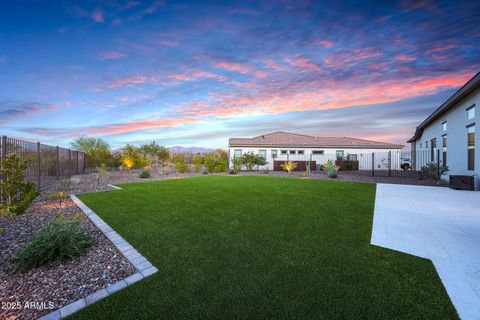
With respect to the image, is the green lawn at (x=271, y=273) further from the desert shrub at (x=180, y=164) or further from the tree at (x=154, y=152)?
the tree at (x=154, y=152)

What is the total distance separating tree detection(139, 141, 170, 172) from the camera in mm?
20672

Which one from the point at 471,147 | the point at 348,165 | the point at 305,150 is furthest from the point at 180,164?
the point at 471,147

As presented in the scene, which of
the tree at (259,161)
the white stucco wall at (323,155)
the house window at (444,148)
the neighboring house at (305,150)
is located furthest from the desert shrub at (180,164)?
the house window at (444,148)

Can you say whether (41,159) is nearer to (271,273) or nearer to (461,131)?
(271,273)

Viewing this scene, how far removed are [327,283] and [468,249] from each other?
2.73m

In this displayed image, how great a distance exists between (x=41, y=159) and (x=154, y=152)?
501 inches

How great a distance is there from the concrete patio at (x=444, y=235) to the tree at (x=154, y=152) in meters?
19.7

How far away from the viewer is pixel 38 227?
4.10m

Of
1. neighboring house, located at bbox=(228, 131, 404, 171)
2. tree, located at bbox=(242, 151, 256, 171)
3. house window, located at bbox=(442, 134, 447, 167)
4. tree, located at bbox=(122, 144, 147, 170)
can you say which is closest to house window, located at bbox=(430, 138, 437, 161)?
house window, located at bbox=(442, 134, 447, 167)

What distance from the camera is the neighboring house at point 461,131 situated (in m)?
7.58

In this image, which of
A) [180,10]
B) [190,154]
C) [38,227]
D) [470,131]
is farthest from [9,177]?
[190,154]

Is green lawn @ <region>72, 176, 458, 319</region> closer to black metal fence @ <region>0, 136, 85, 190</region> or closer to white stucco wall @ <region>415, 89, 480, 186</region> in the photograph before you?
black metal fence @ <region>0, 136, 85, 190</region>

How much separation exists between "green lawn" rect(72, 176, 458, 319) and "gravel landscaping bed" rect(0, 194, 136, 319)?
1.16ft

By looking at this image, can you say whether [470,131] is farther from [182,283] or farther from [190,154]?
[190,154]
